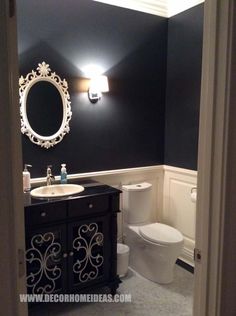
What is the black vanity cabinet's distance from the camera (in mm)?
2189

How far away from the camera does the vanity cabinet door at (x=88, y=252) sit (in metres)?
2.36

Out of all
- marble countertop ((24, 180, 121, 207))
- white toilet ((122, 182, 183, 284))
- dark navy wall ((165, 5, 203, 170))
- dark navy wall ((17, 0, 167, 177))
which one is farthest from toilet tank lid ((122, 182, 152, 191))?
dark navy wall ((165, 5, 203, 170))

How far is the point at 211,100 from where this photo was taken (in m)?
1.08

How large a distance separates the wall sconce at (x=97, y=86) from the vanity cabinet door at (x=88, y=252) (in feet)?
3.90

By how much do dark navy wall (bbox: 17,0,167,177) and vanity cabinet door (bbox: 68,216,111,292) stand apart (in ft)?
2.05

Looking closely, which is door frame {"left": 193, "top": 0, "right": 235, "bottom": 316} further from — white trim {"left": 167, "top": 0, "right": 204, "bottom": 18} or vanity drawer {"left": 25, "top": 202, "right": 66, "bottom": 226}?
white trim {"left": 167, "top": 0, "right": 204, "bottom": 18}

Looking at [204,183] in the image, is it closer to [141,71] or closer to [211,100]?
[211,100]

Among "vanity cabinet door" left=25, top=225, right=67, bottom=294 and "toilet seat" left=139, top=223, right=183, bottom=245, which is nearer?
"vanity cabinet door" left=25, top=225, right=67, bottom=294

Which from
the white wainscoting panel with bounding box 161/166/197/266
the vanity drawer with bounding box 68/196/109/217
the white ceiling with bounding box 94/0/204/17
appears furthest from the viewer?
the white wainscoting panel with bounding box 161/166/197/266

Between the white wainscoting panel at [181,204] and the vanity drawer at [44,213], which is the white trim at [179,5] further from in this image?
the vanity drawer at [44,213]

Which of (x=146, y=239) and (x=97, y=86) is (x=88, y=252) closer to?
(x=146, y=239)

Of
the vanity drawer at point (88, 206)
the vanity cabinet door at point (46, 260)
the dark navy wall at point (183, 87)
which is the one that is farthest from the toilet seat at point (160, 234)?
the vanity cabinet door at point (46, 260)

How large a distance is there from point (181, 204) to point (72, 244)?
138cm

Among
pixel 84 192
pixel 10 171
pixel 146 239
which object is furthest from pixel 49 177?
pixel 10 171
